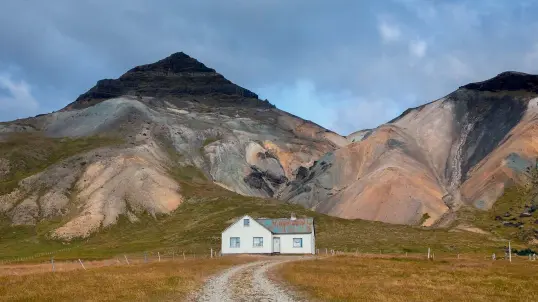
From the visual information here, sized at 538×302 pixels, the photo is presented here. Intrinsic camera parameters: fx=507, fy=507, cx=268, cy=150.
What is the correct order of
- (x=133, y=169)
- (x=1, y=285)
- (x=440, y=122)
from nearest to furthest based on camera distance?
1. (x=1, y=285)
2. (x=133, y=169)
3. (x=440, y=122)

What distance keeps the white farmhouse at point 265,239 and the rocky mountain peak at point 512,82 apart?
464ft

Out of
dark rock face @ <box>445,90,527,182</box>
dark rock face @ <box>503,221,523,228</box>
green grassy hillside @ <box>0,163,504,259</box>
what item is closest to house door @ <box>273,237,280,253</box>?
green grassy hillside @ <box>0,163,504,259</box>

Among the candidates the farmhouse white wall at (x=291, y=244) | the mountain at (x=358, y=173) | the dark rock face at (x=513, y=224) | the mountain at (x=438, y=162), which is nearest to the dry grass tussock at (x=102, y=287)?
the farmhouse white wall at (x=291, y=244)

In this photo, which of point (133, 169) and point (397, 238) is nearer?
point (397, 238)

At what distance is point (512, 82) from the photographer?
193125 millimetres

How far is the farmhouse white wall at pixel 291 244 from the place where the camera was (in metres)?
83.4

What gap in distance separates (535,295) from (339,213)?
130 m

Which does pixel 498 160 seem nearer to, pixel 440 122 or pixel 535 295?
pixel 440 122

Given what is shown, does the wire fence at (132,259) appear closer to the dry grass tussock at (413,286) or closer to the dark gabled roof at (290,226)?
the dark gabled roof at (290,226)

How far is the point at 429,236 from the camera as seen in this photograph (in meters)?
116

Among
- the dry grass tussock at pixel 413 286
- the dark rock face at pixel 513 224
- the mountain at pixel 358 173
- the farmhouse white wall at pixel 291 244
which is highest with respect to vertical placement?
the mountain at pixel 358 173

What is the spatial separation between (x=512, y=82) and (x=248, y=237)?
151m

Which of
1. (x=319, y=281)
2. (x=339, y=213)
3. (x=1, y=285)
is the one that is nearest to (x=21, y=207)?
(x=339, y=213)

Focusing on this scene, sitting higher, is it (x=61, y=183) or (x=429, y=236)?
(x=61, y=183)
